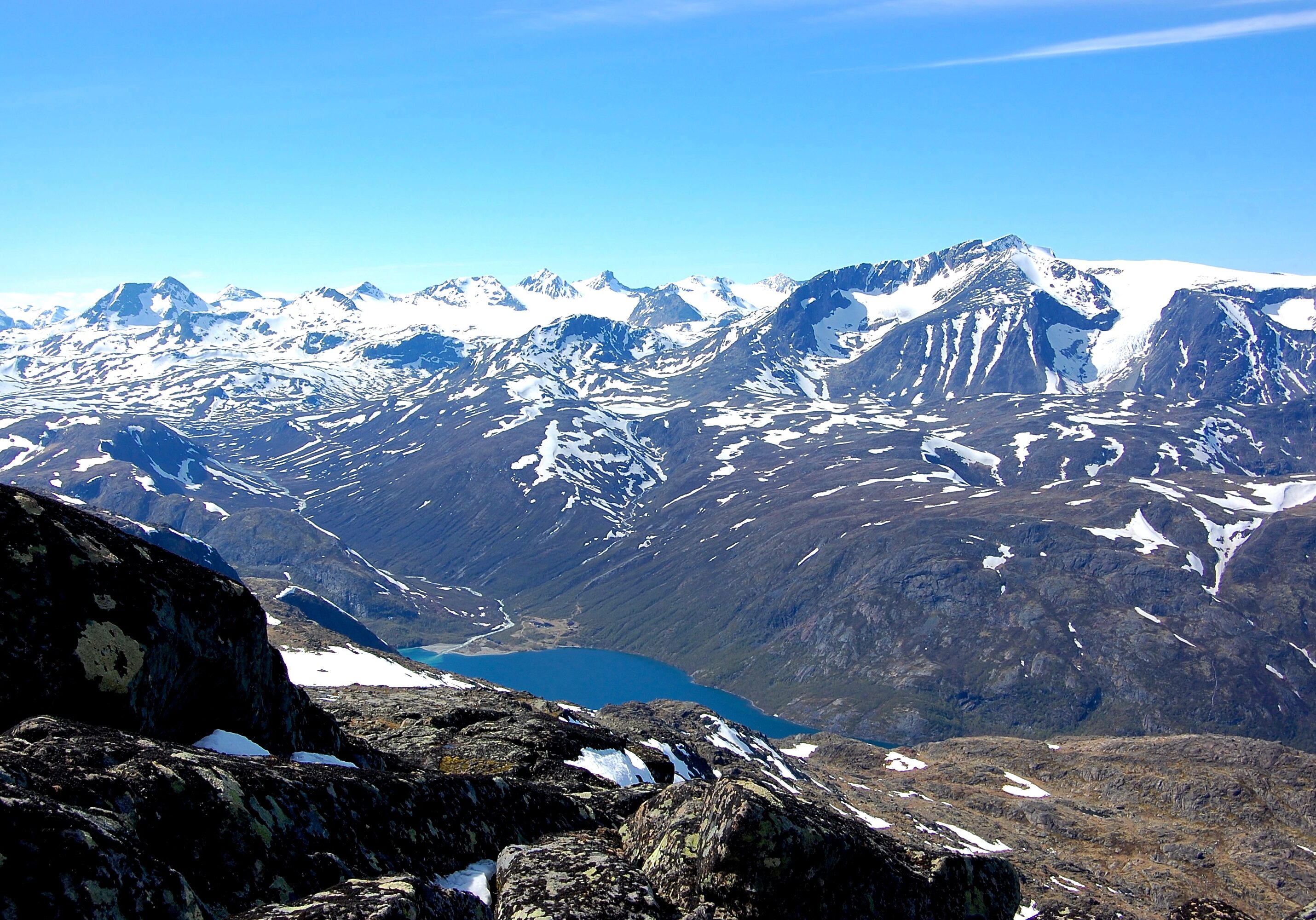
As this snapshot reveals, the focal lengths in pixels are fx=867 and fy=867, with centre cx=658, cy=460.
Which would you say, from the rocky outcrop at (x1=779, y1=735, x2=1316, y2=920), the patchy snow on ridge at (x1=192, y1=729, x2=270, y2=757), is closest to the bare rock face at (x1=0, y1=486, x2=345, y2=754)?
the patchy snow on ridge at (x1=192, y1=729, x2=270, y2=757)

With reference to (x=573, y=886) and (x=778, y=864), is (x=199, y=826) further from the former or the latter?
(x=778, y=864)

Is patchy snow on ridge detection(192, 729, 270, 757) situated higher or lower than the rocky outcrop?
higher

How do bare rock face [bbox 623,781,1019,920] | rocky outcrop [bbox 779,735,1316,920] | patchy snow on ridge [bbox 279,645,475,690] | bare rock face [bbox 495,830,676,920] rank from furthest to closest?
rocky outcrop [bbox 779,735,1316,920] → patchy snow on ridge [bbox 279,645,475,690] → bare rock face [bbox 623,781,1019,920] → bare rock face [bbox 495,830,676,920]

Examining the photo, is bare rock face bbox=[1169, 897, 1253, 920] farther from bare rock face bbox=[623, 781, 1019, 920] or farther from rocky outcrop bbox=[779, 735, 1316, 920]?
rocky outcrop bbox=[779, 735, 1316, 920]

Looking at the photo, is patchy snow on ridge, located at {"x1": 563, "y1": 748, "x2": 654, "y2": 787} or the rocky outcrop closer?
patchy snow on ridge, located at {"x1": 563, "y1": 748, "x2": 654, "y2": 787}

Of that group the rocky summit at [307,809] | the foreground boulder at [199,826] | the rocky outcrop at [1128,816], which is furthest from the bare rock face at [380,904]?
the rocky outcrop at [1128,816]

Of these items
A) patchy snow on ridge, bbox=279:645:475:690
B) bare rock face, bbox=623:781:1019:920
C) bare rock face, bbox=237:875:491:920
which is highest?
bare rock face, bbox=237:875:491:920

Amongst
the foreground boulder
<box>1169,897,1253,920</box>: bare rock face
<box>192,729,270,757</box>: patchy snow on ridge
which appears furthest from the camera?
<box>1169,897,1253,920</box>: bare rock face

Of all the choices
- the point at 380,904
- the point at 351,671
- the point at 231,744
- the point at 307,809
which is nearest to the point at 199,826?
the point at 307,809
